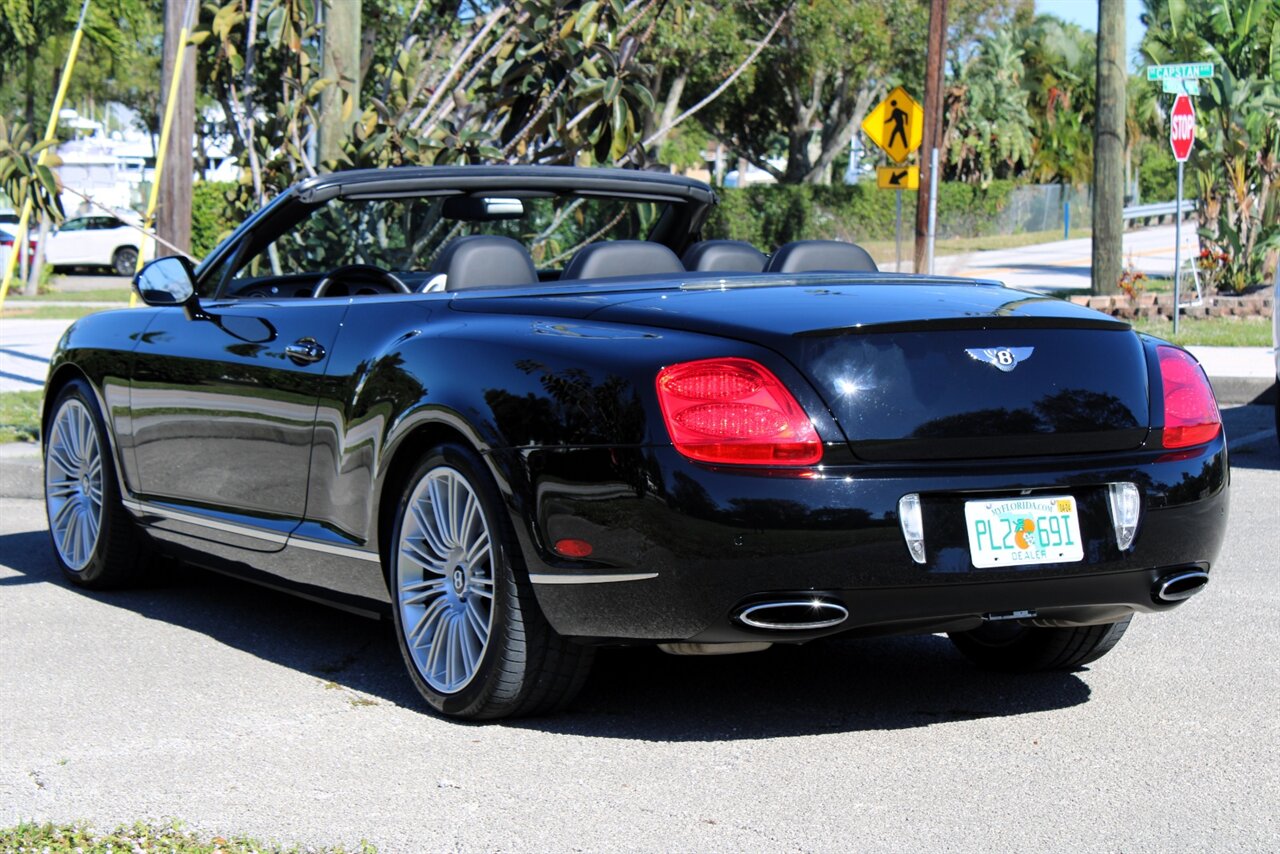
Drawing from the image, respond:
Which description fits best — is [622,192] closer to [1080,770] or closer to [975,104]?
[1080,770]

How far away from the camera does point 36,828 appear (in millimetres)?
3914

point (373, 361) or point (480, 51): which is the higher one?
point (480, 51)

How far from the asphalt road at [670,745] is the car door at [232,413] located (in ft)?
1.43

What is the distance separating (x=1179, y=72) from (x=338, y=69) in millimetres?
11212

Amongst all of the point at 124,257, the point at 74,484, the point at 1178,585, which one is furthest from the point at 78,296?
the point at 1178,585

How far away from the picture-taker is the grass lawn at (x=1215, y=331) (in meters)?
17.6

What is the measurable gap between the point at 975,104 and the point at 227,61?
1965 inches

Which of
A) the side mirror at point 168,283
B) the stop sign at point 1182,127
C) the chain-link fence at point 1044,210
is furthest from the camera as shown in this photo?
the chain-link fence at point 1044,210

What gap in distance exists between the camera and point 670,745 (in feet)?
15.3

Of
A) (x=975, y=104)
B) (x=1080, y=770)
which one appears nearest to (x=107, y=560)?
(x=1080, y=770)

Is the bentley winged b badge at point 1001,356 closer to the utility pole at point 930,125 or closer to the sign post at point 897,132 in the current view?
A: the utility pole at point 930,125

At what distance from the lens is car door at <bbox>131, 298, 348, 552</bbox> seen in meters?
5.50

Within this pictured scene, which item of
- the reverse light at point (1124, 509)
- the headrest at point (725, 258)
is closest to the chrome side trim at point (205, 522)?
the headrest at point (725, 258)

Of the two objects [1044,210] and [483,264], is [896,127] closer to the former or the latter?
[483,264]
